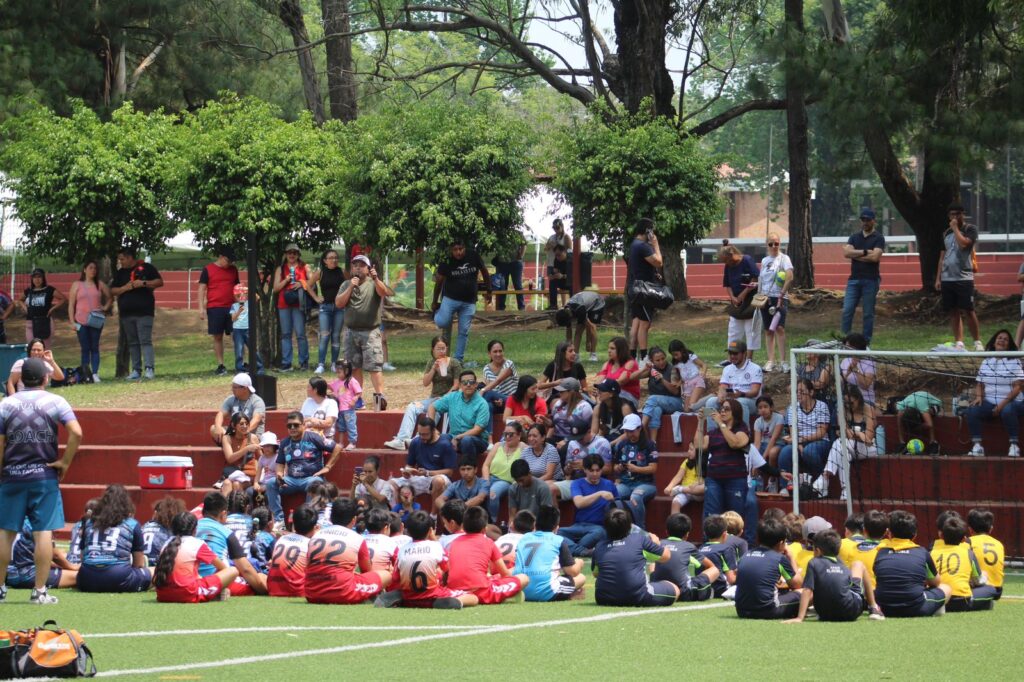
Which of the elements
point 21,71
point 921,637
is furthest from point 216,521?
point 21,71

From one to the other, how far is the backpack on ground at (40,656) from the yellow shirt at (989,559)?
23.1 ft

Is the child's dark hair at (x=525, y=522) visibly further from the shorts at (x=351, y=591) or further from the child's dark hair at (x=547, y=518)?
the shorts at (x=351, y=591)

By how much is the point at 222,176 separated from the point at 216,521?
372 inches

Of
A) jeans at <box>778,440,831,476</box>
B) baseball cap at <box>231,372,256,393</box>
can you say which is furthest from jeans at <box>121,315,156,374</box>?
jeans at <box>778,440,831,476</box>

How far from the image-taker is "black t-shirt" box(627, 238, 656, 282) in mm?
18344

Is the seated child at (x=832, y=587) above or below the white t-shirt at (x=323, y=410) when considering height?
below

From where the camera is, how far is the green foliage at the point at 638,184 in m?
19.7

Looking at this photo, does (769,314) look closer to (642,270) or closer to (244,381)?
(642,270)

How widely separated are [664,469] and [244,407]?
16.9 ft

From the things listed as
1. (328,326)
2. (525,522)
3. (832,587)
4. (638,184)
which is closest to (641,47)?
(638,184)

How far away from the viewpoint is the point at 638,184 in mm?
19594

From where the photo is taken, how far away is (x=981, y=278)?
39344 millimetres

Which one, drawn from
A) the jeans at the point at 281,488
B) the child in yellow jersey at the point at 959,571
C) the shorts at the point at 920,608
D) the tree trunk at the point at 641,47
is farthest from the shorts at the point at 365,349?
the shorts at the point at 920,608

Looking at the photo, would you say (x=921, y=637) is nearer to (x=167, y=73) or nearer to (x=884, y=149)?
(x=884, y=149)
